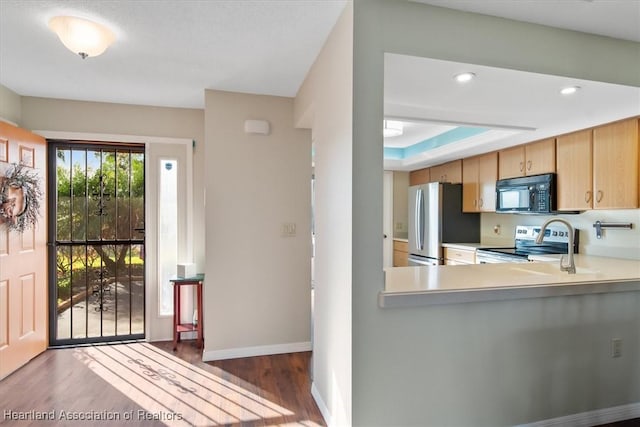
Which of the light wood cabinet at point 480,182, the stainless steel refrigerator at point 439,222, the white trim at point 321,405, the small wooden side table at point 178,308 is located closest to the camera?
the white trim at point 321,405

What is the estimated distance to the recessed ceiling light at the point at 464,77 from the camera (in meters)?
1.94

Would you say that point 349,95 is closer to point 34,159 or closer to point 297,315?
point 297,315

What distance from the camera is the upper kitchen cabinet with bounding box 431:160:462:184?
457 centimetres

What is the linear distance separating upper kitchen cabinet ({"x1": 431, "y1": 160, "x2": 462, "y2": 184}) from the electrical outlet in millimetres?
2763

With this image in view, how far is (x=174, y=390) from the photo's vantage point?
241 centimetres

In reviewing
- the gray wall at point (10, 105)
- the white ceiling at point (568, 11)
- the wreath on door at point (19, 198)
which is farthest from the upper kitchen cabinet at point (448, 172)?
the gray wall at point (10, 105)

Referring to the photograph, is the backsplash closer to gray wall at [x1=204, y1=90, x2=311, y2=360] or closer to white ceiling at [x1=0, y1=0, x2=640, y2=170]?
white ceiling at [x1=0, y1=0, x2=640, y2=170]

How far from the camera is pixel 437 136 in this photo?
4.50 meters

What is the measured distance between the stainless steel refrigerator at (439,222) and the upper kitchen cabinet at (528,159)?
73cm

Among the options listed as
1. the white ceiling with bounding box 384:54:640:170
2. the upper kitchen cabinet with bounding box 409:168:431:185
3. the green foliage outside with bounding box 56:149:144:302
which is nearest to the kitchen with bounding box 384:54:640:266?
the white ceiling with bounding box 384:54:640:170

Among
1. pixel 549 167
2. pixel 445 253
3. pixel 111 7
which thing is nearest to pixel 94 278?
pixel 111 7

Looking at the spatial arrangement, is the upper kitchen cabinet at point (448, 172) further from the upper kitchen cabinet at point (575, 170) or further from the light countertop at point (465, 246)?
the upper kitchen cabinet at point (575, 170)

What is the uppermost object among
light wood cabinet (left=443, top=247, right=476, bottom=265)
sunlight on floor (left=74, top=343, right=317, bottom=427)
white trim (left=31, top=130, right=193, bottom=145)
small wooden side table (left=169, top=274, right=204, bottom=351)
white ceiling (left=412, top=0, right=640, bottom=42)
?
white ceiling (left=412, top=0, right=640, bottom=42)

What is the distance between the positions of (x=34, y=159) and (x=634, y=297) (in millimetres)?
4642
